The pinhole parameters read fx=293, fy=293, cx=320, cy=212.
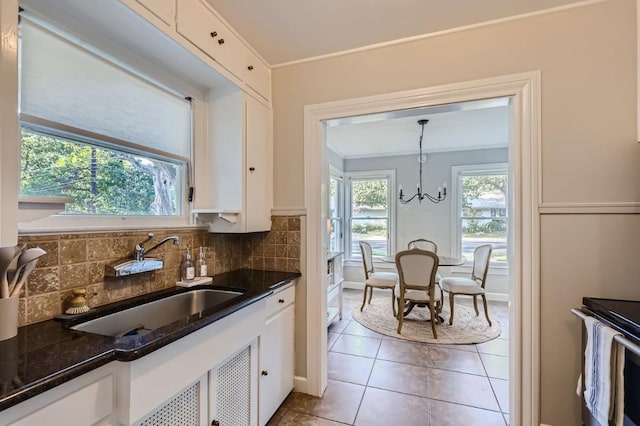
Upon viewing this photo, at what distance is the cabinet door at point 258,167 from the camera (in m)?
2.05

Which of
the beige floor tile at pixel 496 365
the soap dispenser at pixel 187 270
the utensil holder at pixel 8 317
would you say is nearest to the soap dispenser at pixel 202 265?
the soap dispenser at pixel 187 270

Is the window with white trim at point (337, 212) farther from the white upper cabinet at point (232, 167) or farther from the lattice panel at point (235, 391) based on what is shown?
the lattice panel at point (235, 391)

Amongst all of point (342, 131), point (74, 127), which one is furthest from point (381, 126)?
point (74, 127)

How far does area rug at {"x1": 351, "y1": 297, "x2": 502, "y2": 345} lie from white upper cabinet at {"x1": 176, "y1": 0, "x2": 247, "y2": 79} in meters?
3.02

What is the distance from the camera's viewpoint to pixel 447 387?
228 centimetres

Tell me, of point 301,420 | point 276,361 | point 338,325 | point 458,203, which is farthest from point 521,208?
point 458,203

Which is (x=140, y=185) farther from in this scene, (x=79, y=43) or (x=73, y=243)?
(x=79, y=43)

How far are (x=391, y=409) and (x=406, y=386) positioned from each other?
0.33 m

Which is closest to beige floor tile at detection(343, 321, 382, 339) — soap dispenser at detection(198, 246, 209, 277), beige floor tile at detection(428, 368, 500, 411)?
beige floor tile at detection(428, 368, 500, 411)

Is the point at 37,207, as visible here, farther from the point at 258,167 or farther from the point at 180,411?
the point at 258,167

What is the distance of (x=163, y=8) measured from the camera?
1.41m

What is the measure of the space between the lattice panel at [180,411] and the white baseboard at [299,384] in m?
1.07

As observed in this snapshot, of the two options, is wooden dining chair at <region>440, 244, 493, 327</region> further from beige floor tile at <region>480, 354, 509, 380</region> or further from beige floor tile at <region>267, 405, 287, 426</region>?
beige floor tile at <region>267, 405, 287, 426</region>

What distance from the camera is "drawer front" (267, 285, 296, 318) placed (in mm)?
1869
